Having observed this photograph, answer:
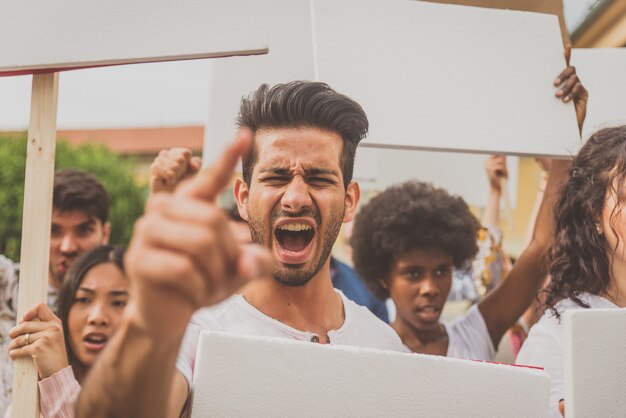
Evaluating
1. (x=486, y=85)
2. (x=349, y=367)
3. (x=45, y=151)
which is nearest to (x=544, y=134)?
(x=486, y=85)

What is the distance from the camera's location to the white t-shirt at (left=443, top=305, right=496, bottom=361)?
315 centimetres

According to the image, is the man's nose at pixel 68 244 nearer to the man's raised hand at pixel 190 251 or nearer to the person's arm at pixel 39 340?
the person's arm at pixel 39 340

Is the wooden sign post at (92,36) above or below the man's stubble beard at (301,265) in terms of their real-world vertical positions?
above

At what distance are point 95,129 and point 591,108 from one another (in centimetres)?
4003

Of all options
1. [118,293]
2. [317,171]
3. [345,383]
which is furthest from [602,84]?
[118,293]

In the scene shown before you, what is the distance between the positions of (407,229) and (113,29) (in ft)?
7.34

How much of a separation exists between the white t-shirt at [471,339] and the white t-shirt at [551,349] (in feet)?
2.64

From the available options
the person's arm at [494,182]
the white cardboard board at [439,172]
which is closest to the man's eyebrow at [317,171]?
the person's arm at [494,182]

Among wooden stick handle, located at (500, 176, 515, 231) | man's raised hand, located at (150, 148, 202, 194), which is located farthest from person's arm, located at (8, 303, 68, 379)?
wooden stick handle, located at (500, 176, 515, 231)

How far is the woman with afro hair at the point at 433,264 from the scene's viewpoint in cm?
319

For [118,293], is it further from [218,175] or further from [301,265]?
[218,175]

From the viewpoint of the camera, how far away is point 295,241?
7.41ft

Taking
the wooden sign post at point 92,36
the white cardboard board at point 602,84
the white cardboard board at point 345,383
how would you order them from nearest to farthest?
1. the white cardboard board at point 345,383
2. the wooden sign post at point 92,36
3. the white cardboard board at point 602,84

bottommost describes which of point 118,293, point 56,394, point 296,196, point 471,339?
point 56,394
